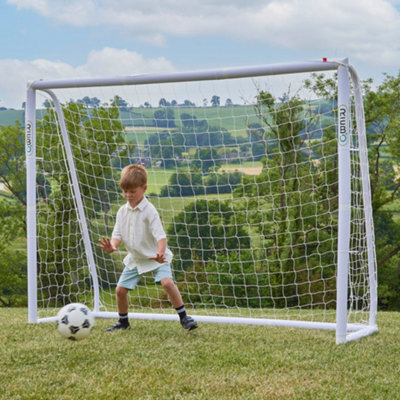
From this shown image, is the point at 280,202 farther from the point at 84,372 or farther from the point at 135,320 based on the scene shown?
the point at 84,372

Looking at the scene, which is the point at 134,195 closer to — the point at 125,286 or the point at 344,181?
the point at 125,286

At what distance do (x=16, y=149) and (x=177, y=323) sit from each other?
23.9 m

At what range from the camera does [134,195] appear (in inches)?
218

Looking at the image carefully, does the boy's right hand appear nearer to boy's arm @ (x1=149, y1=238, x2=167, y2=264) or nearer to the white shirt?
the white shirt

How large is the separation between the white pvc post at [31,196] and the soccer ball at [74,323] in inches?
62.3

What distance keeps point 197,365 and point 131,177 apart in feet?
6.17

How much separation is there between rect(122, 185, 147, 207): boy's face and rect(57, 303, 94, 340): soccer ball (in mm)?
1180

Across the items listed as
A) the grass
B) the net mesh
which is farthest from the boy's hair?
the grass

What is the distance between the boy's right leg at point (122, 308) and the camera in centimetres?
566

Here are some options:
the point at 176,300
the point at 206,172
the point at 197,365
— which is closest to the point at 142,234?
the point at 176,300

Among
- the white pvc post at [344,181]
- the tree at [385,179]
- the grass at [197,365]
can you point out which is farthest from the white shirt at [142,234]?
the tree at [385,179]

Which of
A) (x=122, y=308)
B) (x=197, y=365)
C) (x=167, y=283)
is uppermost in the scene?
(x=167, y=283)

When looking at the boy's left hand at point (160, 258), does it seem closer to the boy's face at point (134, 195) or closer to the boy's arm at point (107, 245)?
the boy's arm at point (107, 245)

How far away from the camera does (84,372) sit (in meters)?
4.20
